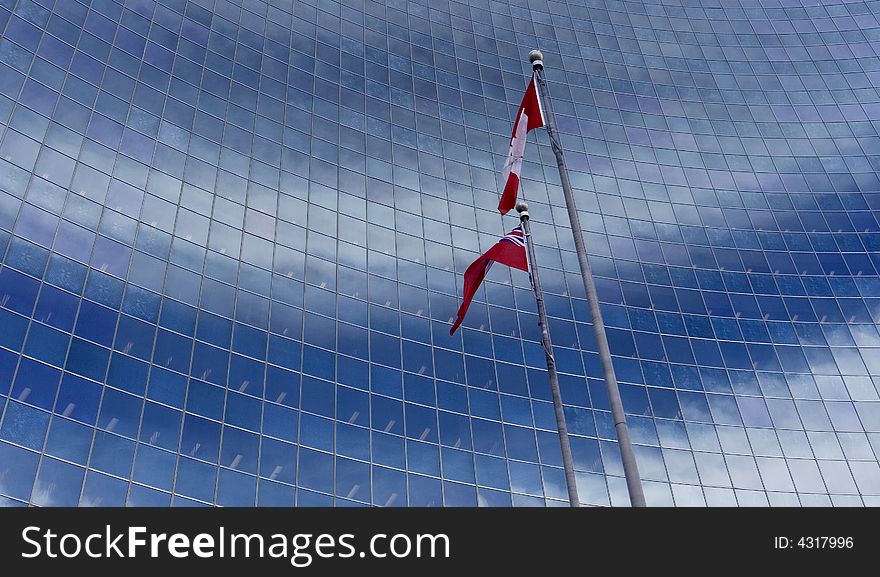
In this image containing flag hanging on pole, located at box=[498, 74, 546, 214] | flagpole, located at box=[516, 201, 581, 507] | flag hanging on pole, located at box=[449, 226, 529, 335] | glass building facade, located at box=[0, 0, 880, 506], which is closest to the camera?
flagpole, located at box=[516, 201, 581, 507]

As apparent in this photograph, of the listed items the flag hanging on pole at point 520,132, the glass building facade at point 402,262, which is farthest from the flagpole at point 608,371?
the glass building facade at point 402,262

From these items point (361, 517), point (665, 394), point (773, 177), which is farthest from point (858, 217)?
point (361, 517)

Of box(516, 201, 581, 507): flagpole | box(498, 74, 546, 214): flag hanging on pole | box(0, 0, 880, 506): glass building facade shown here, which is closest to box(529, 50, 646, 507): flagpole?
box(498, 74, 546, 214): flag hanging on pole

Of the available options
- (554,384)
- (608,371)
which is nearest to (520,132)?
(554,384)

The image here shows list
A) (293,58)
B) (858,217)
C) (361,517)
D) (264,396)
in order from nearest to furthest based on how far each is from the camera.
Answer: (361,517) → (264,396) → (293,58) → (858,217)

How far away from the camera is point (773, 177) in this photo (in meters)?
58.5

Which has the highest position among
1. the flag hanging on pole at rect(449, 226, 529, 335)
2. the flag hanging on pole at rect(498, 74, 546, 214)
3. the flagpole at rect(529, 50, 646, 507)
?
the flag hanging on pole at rect(498, 74, 546, 214)

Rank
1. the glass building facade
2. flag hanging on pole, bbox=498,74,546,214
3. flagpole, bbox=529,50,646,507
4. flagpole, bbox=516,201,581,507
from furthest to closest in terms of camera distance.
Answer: the glass building facade
flag hanging on pole, bbox=498,74,546,214
flagpole, bbox=516,201,581,507
flagpole, bbox=529,50,646,507

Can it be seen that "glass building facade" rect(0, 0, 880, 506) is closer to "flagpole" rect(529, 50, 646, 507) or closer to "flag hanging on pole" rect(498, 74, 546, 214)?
"flag hanging on pole" rect(498, 74, 546, 214)

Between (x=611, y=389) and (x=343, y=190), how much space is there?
1261 inches

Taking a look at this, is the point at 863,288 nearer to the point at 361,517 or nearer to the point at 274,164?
the point at 274,164

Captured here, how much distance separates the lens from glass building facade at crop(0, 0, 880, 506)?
3428 cm

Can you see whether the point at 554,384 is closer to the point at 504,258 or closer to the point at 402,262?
the point at 504,258

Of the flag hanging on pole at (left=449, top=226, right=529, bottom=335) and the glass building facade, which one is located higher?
the glass building facade
